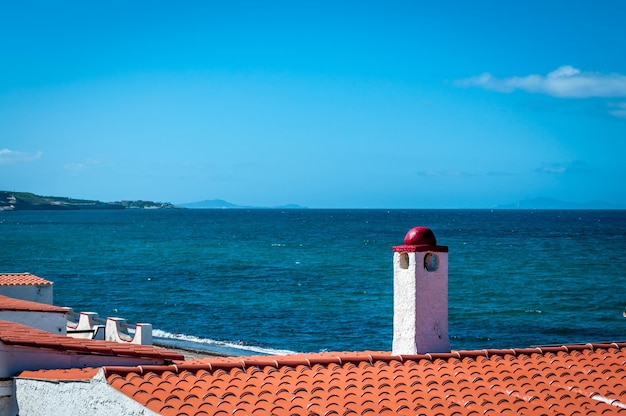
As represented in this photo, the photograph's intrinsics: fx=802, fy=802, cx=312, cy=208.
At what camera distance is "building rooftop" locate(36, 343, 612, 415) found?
397 inches

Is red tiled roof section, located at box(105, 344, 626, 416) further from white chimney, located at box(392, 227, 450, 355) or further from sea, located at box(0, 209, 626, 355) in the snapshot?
sea, located at box(0, 209, 626, 355)

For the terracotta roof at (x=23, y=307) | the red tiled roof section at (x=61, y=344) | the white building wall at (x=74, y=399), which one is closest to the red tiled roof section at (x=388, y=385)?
the white building wall at (x=74, y=399)

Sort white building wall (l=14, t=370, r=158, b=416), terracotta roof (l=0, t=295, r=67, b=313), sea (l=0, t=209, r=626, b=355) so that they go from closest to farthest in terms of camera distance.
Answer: white building wall (l=14, t=370, r=158, b=416), terracotta roof (l=0, t=295, r=67, b=313), sea (l=0, t=209, r=626, b=355)

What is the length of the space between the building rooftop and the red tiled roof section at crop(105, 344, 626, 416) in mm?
14

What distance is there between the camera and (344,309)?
59.0 metres

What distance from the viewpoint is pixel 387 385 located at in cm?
1114

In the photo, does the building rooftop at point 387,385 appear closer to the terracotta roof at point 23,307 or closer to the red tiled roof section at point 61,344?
the red tiled roof section at point 61,344

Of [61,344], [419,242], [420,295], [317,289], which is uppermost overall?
[419,242]

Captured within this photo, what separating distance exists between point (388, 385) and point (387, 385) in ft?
0.05

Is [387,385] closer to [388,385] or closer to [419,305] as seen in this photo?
[388,385]

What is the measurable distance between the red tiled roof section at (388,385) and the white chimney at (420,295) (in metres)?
0.84

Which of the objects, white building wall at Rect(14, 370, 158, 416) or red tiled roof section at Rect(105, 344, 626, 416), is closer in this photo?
white building wall at Rect(14, 370, 158, 416)

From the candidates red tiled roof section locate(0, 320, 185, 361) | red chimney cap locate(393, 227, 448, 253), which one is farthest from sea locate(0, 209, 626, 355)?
red chimney cap locate(393, 227, 448, 253)

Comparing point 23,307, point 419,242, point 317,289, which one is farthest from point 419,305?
point 317,289
